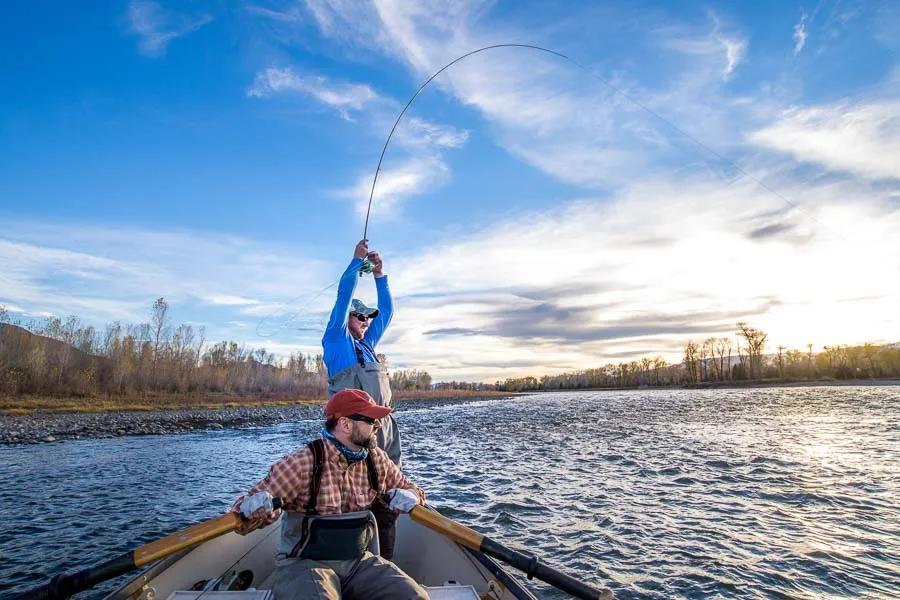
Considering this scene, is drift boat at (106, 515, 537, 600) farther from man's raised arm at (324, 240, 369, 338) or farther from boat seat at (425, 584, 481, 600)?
man's raised arm at (324, 240, 369, 338)

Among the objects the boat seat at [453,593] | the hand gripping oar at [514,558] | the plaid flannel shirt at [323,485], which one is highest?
the plaid flannel shirt at [323,485]

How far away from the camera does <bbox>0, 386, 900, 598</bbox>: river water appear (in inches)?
299

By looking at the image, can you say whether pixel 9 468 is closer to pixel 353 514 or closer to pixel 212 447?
pixel 212 447

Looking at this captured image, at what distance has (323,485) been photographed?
4332 mm

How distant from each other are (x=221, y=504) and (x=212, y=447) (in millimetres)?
14283

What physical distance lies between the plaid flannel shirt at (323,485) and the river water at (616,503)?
401 cm

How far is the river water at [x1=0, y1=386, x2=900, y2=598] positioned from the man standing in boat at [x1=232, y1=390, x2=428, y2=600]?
386 cm

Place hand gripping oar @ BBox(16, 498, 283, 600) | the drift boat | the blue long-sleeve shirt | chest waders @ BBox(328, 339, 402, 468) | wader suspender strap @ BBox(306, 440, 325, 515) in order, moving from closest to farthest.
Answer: hand gripping oar @ BBox(16, 498, 283, 600) → wader suspender strap @ BBox(306, 440, 325, 515) → the drift boat → chest waders @ BBox(328, 339, 402, 468) → the blue long-sleeve shirt

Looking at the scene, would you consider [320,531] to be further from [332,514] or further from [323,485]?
[323,485]

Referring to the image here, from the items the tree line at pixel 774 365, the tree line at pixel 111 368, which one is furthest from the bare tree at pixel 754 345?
the tree line at pixel 111 368

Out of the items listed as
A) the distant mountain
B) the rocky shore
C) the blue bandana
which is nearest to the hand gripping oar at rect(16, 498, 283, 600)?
the blue bandana

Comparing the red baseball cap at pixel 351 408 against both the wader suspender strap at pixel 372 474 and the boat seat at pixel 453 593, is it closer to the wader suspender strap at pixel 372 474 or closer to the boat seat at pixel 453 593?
the wader suspender strap at pixel 372 474

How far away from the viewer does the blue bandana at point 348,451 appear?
174 inches

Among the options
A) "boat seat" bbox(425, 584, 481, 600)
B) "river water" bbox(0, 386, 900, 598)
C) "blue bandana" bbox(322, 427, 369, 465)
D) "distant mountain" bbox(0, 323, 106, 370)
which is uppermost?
"distant mountain" bbox(0, 323, 106, 370)
